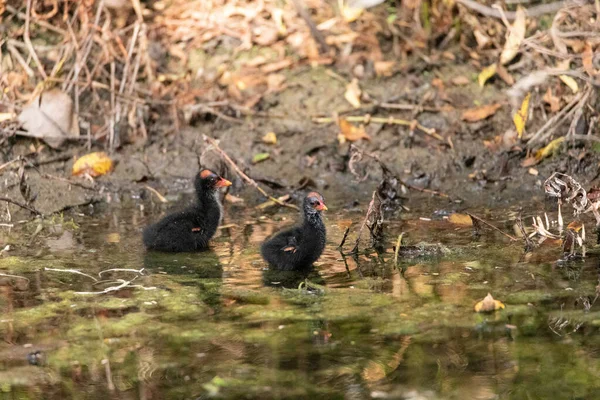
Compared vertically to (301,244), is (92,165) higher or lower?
lower

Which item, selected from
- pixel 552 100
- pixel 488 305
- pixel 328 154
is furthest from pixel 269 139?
pixel 488 305

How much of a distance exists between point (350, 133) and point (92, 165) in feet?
8.90

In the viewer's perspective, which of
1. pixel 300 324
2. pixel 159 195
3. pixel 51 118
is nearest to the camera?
pixel 300 324

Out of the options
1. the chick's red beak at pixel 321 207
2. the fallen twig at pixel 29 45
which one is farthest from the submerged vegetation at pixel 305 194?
the chick's red beak at pixel 321 207

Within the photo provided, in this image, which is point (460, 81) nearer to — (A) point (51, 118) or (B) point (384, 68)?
(B) point (384, 68)

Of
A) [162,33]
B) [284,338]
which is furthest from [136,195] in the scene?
[284,338]

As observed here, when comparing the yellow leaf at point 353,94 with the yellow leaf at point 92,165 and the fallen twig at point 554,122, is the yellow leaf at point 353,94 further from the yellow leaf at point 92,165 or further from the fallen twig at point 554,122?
the yellow leaf at point 92,165

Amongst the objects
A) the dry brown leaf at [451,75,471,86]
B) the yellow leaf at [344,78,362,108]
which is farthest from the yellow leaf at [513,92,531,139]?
the yellow leaf at [344,78,362,108]

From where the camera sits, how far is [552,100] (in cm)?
1030

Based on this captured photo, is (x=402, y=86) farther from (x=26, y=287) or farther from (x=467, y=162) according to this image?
(x=26, y=287)

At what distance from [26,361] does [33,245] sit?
9.35ft

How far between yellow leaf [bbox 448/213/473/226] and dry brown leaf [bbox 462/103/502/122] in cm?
237

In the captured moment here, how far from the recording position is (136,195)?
388 inches

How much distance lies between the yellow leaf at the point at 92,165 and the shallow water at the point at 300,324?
2.09m
